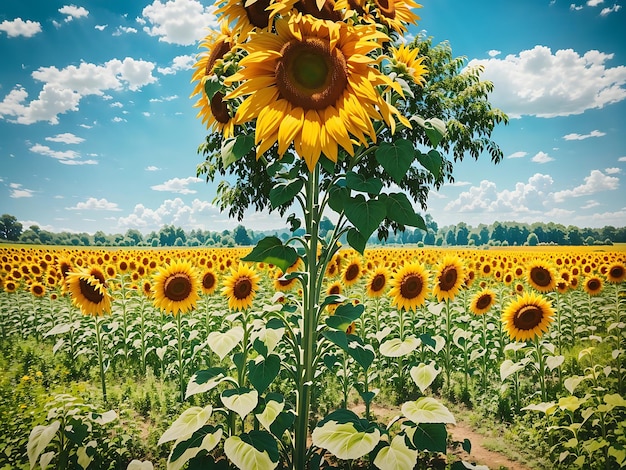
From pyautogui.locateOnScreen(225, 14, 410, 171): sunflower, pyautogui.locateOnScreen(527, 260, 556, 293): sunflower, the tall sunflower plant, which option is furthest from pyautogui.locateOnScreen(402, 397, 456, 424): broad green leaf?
pyautogui.locateOnScreen(527, 260, 556, 293): sunflower

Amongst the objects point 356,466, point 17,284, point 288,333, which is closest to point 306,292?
point 288,333

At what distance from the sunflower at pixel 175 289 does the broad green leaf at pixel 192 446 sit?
1895 mm

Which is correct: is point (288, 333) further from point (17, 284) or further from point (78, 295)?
point (17, 284)

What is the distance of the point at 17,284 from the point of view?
27.6ft

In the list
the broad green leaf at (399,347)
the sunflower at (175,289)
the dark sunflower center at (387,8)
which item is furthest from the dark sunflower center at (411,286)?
the dark sunflower center at (387,8)

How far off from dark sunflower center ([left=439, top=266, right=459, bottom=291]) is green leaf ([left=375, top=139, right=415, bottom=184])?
3.08 metres

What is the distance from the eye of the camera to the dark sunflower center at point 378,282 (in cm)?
490

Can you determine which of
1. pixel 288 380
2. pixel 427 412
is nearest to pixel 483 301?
pixel 288 380

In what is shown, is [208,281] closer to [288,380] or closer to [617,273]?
[288,380]

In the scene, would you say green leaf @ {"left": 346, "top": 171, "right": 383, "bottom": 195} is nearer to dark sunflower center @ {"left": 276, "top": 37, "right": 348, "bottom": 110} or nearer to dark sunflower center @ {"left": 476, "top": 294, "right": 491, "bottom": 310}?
dark sunflower center @ {"left": 276, "top": 37, "right": 348, "bottom": 110}

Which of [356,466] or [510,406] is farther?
[510,406]

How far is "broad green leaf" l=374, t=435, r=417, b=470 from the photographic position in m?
1.70

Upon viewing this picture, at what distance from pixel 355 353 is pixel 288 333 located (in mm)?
358

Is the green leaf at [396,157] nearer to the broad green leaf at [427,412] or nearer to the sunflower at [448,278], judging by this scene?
the broad green leaf at [427,412]
